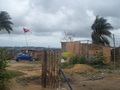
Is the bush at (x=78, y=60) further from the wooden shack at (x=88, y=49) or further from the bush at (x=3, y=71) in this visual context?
the bush at (x=3, y=71)

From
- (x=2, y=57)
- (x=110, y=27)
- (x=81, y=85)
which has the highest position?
(x=110, y=27)

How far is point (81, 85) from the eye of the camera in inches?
602

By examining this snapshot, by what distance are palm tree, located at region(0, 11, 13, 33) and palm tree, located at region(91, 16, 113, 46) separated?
13.4 m

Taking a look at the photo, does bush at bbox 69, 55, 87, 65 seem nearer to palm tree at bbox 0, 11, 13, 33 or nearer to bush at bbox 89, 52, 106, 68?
bush at bbox 89, 52, 106, 68

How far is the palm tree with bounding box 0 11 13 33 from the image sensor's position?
43.3 m

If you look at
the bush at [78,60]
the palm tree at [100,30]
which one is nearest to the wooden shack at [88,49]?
the bush at [78,60]

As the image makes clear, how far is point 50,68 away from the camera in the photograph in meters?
14.1

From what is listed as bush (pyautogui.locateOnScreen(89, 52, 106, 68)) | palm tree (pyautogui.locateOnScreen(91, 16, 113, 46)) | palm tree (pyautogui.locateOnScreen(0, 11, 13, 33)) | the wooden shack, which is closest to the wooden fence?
bush (pyautogui.locateOnScreen(89, 52, 106, 68))

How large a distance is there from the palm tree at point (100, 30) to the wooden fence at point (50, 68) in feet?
74.3

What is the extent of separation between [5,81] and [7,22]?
3109 centimetres

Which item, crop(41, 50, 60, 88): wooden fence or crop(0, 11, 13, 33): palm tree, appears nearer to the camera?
crop(41, 50, 60, 88): wooden fence

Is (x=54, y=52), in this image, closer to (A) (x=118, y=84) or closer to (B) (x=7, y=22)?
(A) (x=118, y=84)

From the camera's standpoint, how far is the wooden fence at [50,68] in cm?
1383

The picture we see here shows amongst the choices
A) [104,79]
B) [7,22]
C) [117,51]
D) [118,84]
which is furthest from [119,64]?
[7,22]
